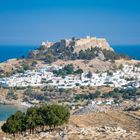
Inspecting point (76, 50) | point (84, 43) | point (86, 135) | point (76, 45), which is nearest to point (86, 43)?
point (84, 43)

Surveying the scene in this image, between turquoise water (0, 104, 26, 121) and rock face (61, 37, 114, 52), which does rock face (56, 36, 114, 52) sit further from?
turquoise water (0, 104, 26, 121)

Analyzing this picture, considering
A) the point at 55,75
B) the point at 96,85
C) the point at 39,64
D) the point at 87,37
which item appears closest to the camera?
the point at 96,85

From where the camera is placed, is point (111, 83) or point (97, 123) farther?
point (111, 83)

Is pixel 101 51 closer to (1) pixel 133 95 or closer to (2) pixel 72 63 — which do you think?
(2) pixel 72 63

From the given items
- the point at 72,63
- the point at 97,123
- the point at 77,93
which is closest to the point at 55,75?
the point at 72,63

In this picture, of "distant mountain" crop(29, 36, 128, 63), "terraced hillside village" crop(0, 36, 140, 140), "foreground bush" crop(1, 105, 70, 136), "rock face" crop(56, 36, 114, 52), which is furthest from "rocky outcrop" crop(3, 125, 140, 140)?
"rock face" crop(56, 36, 114, 52)

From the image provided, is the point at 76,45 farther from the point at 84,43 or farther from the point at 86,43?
the point at 86,43
